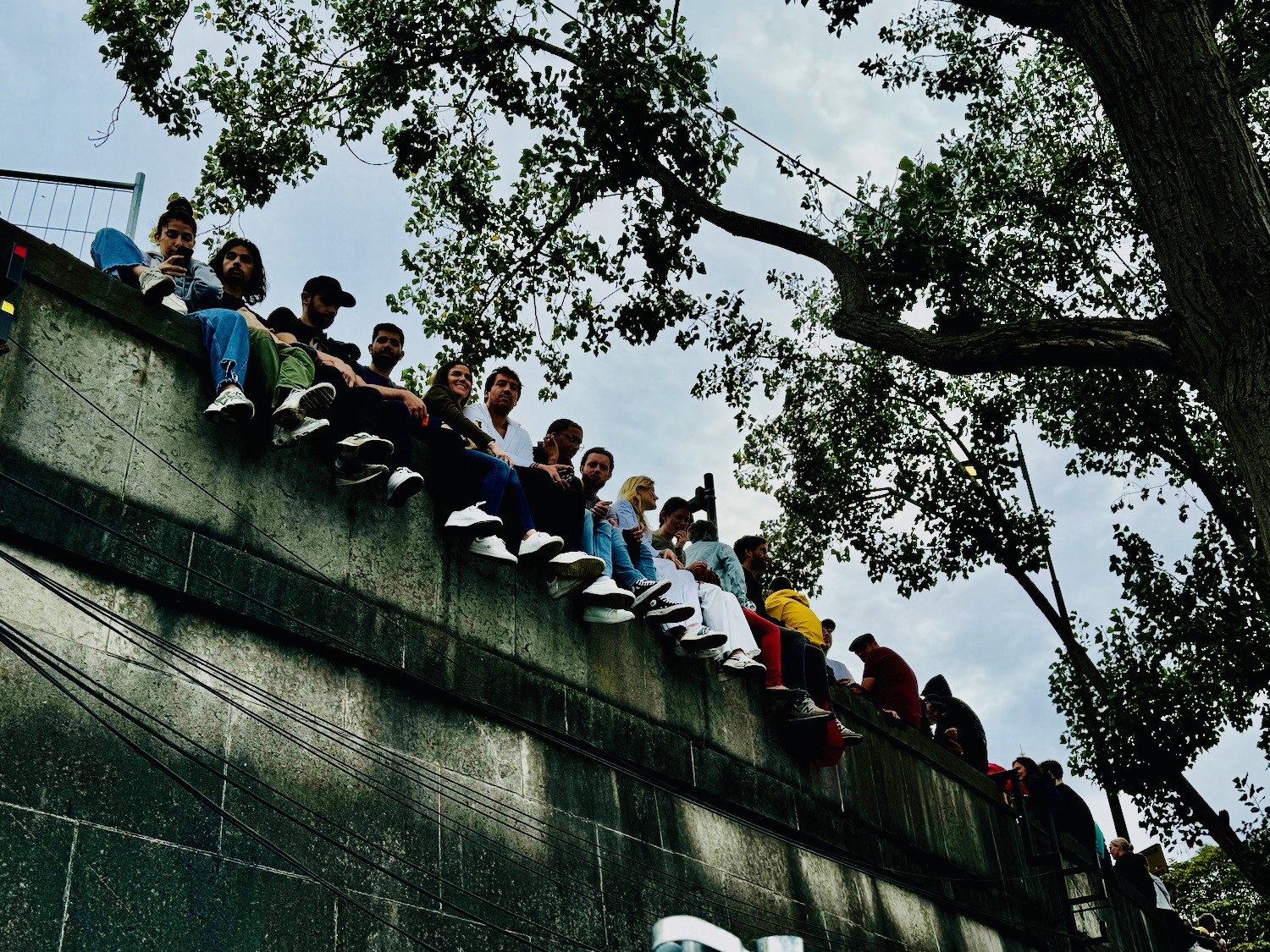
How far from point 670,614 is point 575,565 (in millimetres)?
1077

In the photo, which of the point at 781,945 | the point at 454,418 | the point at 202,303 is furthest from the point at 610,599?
the point at 781,945

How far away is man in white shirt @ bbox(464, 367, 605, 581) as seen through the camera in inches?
274

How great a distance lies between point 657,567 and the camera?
8.34 metres

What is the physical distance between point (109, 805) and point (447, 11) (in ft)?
32.8

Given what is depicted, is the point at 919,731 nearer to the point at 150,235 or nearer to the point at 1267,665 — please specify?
the point at 1267,665

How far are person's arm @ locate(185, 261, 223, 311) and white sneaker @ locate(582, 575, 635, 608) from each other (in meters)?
2.63

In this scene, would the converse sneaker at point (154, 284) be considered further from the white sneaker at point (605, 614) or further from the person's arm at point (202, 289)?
the white sneaker at point (605, 614)

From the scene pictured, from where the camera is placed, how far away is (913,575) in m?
18.1

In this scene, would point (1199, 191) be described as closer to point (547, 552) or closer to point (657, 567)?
point (657, 567)

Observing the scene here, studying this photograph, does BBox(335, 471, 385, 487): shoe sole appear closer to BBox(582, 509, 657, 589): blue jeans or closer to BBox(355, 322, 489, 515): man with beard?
BBox(355, 322, 489, 515): man with beard

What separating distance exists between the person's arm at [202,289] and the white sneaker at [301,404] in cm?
82

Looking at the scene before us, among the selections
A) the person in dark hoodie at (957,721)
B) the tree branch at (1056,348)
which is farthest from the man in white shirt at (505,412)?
the person in dark hoodie at (957,721)

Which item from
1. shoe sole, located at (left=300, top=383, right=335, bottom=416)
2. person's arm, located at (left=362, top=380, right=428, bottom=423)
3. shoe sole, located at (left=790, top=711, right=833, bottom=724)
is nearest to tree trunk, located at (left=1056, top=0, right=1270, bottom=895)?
shoe sole, located at (left=790, top=711, right=833, bottom=724)

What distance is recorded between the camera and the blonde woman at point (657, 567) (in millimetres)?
7984
